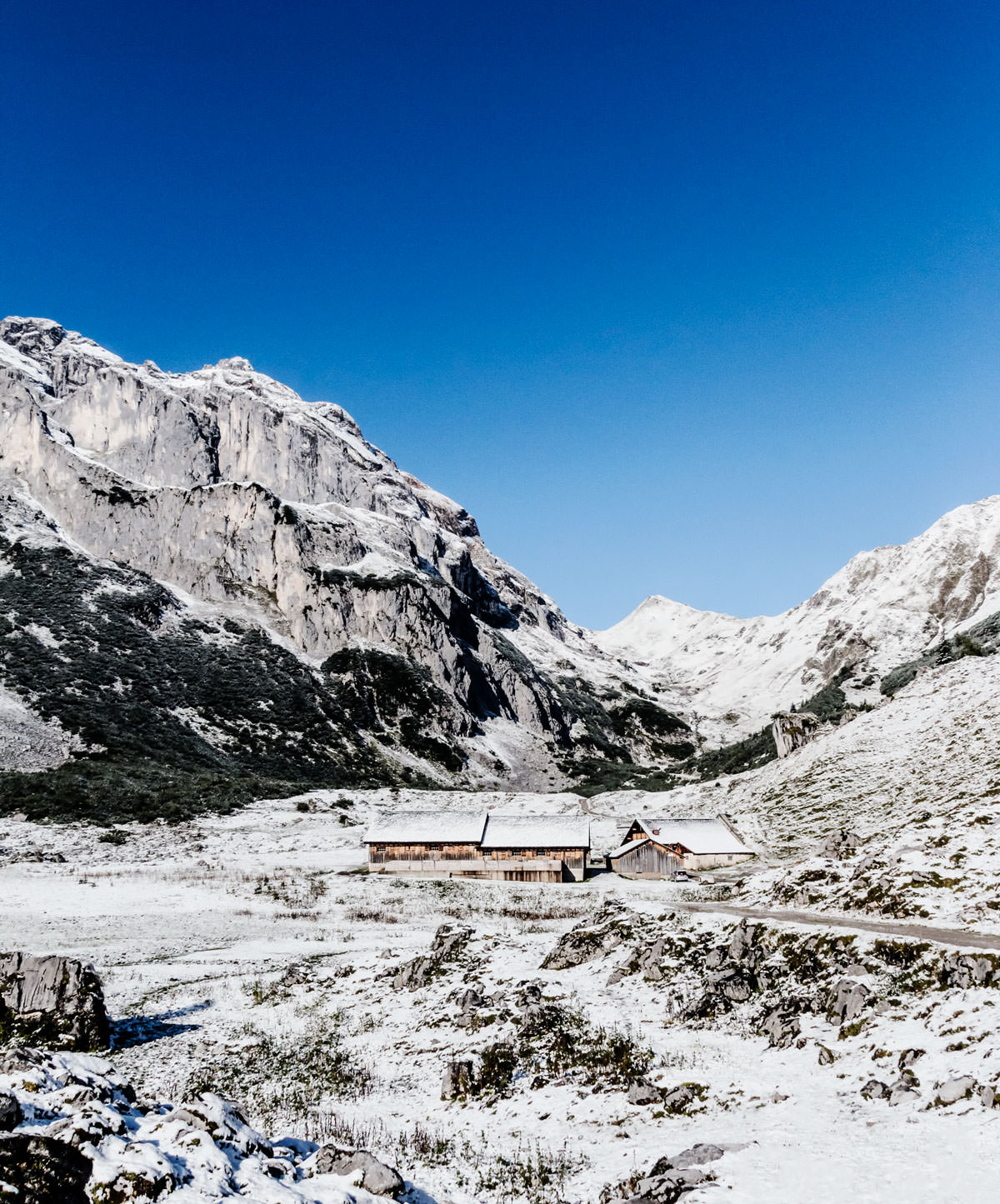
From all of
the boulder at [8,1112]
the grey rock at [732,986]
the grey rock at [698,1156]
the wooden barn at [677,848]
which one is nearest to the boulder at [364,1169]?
the boulder at [8,1112]

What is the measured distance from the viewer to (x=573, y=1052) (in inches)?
695

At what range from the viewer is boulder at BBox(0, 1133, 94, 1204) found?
294 inches

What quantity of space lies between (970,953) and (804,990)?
399cm

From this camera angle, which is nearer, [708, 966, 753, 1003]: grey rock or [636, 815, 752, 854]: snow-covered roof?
[708, 966, 753, 1003]: grey rock

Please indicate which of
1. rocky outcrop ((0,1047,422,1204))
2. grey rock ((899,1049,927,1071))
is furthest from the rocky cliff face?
grey rock ((899,1049,927,1071))

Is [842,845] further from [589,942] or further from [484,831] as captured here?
[484,831]

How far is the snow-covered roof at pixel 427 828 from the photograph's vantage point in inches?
2461

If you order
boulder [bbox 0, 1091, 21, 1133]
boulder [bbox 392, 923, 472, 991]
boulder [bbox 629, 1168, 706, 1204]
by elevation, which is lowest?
boulder [bbox 392, 923, 472, 991]

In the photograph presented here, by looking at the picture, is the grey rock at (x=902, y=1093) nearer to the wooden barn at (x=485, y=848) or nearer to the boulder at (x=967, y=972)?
the boulder at (x=967, y=972)

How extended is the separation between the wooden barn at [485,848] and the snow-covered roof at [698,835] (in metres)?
5.84

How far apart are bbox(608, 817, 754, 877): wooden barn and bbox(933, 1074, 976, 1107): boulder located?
4816cm

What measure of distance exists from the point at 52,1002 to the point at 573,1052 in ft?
46.0

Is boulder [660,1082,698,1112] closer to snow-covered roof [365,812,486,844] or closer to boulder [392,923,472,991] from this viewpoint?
boulder [392,923,472,991]

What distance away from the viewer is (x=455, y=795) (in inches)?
4031
